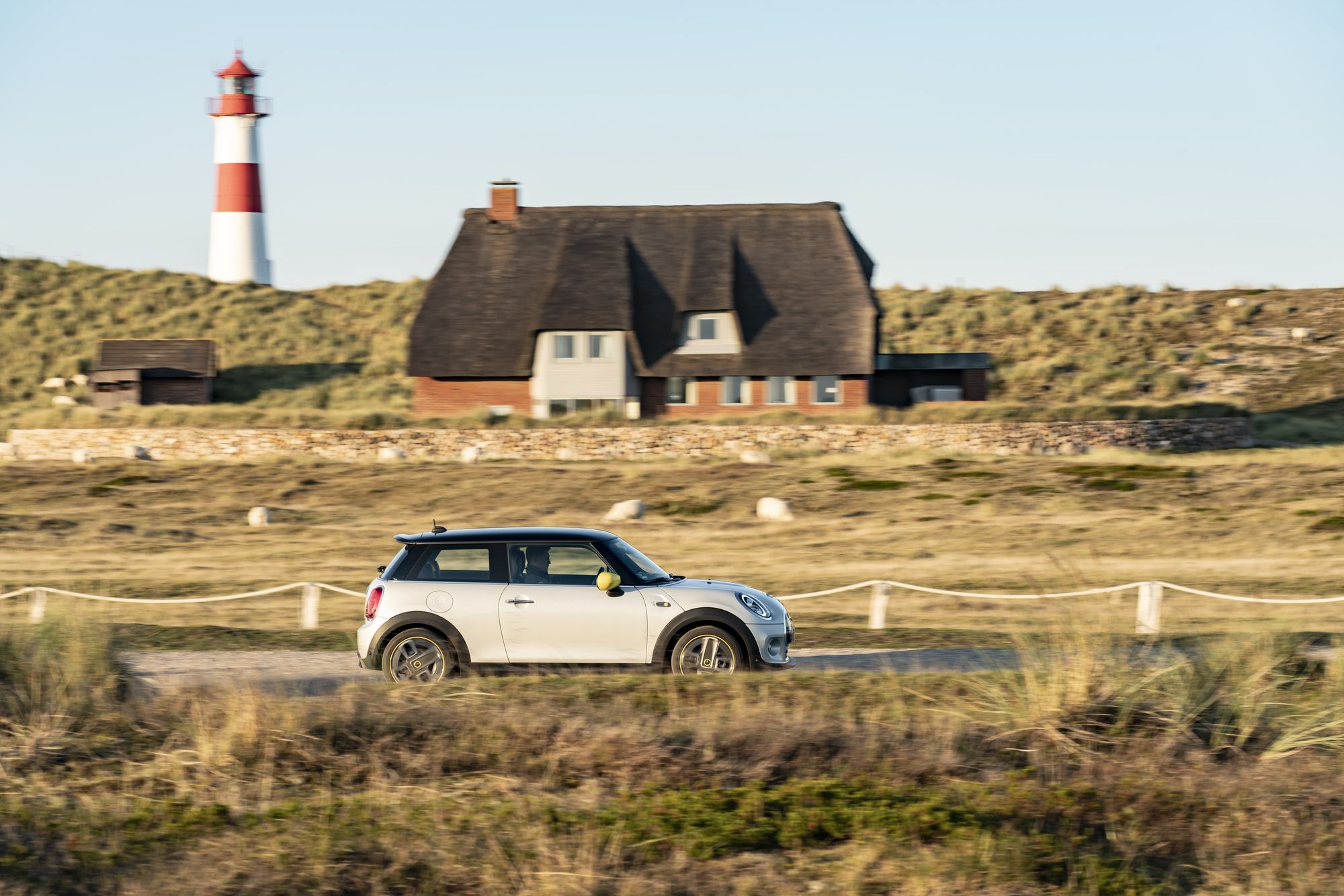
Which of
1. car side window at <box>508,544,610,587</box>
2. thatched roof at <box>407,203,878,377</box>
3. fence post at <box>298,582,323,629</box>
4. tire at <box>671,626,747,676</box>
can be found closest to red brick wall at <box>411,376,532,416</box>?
thatched roof at <box>407,203,878,377</box>

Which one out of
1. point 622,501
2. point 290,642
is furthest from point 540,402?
point 290,642

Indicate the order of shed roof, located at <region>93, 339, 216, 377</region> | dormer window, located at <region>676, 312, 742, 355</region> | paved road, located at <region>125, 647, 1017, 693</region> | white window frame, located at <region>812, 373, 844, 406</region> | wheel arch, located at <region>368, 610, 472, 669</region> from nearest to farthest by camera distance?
wheel arch, located at <region>368, 610, 472, 669</region>
paved road, located at <region>125, 647, 1017, 693</region>
white window frame, located at <region>812, 373, 844, 406</region>
dormer window, located at <region>676, 312, 742, 355</region>
shed roof, located at <region>93, 339, 216, 377</region>

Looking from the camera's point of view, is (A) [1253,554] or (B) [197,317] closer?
(A) [1253,554]

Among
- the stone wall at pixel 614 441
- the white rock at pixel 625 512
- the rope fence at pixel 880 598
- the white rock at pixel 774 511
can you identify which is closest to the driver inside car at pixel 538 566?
the rope fence at pixel 880 598

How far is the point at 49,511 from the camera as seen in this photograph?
3119cm

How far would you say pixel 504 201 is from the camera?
5459 centimetres

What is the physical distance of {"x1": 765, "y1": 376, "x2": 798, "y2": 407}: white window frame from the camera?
4991 centimetres

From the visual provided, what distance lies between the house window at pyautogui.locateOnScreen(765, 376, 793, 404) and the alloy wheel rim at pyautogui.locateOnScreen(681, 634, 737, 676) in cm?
3886

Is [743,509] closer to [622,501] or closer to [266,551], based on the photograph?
[622,501]

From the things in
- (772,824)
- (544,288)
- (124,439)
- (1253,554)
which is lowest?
(772,824)

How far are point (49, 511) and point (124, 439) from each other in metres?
10.9

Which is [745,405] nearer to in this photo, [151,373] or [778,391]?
[778,391]

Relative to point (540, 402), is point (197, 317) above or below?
above

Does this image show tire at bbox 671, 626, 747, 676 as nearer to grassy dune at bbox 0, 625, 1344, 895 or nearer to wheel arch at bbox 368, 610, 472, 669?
grassy dune at bbox 0, 625, 1344, 895
